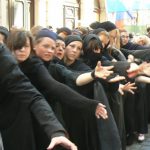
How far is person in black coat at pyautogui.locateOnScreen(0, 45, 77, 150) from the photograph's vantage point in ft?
7.75

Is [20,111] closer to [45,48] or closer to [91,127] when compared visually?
[45,48]

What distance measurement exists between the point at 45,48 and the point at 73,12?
1340cm

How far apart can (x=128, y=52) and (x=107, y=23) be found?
1.77ft

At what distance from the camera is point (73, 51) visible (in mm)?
4312

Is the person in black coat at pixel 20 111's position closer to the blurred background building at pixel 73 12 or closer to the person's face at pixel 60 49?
the person's face at pixel 60 49

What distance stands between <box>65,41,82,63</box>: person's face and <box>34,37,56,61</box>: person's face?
556 mm

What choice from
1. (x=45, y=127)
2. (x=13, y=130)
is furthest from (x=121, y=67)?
(x=45, y=127)

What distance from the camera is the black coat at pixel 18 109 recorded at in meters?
2.47

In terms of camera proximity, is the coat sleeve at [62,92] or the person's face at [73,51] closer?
the coat sleeve at [62,92]

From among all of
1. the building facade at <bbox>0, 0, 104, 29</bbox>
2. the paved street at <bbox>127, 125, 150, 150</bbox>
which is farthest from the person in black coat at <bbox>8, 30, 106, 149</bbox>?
the building facade at <bbox>0, 0, 104, 29</bbox>

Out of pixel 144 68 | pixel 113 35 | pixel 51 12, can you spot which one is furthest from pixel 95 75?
pixel 51 12

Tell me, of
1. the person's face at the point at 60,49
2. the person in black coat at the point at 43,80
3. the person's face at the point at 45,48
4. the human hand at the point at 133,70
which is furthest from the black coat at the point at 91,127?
the person in black coat at the point at 43,80

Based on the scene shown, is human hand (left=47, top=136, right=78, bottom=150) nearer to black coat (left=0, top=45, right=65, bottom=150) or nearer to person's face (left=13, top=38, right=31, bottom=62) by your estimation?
black coat (left=0, top=45, right=65, bottom=150)

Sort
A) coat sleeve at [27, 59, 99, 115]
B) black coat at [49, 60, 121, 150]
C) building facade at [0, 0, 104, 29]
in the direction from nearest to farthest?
coat sleeve at [27, 59, 99, 115] → black coat at [49, 60, 121, 150] → building facade at [0, 0, 104, 29]
